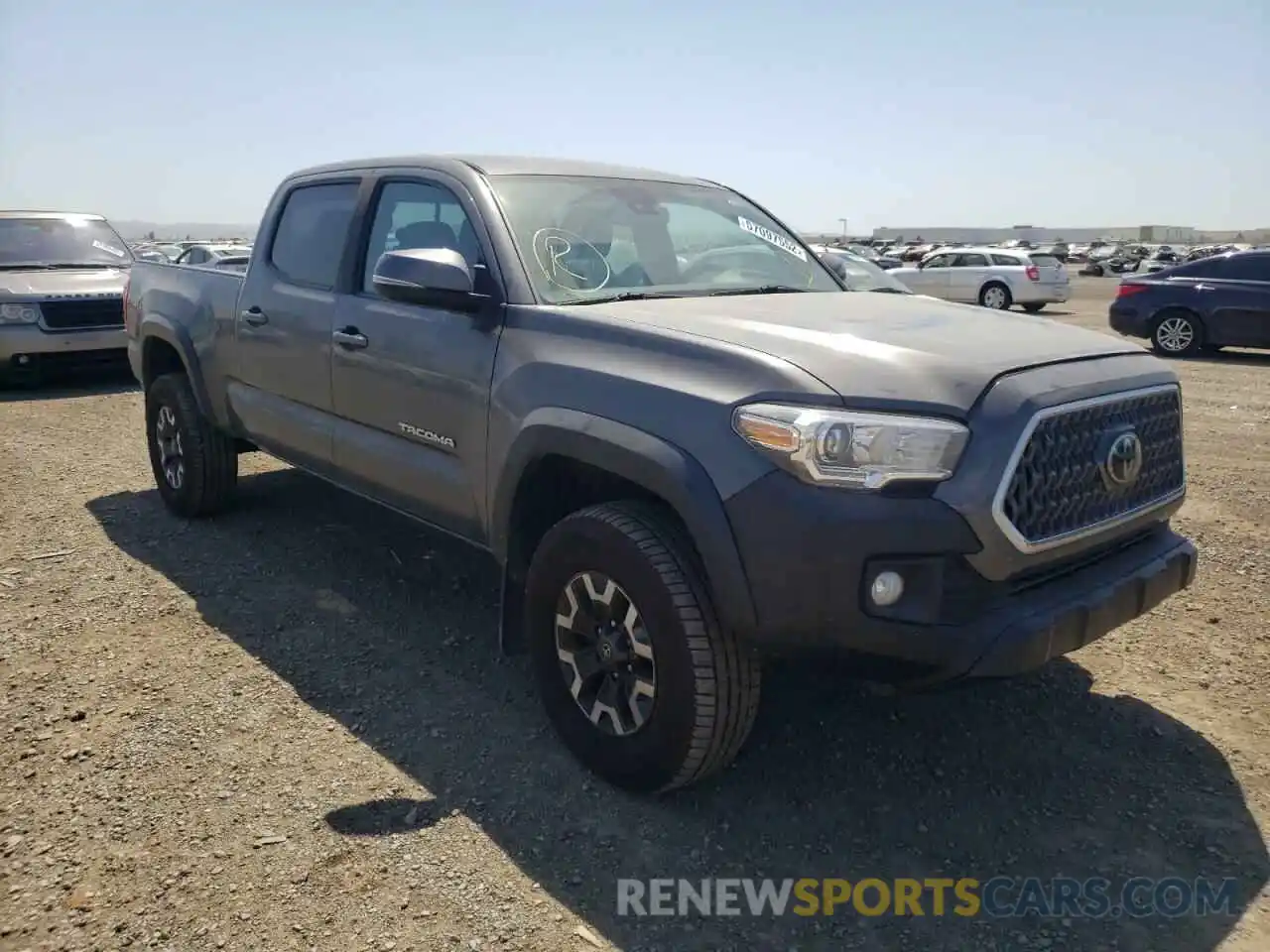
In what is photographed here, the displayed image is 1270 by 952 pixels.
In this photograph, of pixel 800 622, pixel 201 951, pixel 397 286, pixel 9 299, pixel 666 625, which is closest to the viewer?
pixel 201 951

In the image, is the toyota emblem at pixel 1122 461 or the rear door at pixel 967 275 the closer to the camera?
the toyota emblem at pixel 1122 461

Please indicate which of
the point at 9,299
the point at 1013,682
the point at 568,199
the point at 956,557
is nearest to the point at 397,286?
the point at 568,199

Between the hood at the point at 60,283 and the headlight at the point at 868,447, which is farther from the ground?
the hood at the point at 60,283

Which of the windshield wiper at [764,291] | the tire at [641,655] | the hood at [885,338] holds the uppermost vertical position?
the windshield wiper at [764,291]

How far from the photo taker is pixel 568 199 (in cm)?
384

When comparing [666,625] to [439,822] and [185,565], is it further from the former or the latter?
[185,565]

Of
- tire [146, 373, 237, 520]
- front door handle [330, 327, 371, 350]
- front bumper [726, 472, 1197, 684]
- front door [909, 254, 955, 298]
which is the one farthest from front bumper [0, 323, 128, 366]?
front door [909, 254, 955, 298]

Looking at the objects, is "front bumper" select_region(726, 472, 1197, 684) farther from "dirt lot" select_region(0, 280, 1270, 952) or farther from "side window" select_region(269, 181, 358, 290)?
"side window" select_region(269, 181, 358, 290)

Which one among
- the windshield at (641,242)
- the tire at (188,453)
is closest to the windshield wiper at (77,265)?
the tire at (188,453)

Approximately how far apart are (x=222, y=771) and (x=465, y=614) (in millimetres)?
1408

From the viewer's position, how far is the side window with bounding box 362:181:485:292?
3762 mm

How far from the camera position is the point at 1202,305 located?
43.7 feet

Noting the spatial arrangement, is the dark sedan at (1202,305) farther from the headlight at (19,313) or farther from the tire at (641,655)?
the headlight at (19,313)

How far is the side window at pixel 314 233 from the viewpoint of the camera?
14.5ft
